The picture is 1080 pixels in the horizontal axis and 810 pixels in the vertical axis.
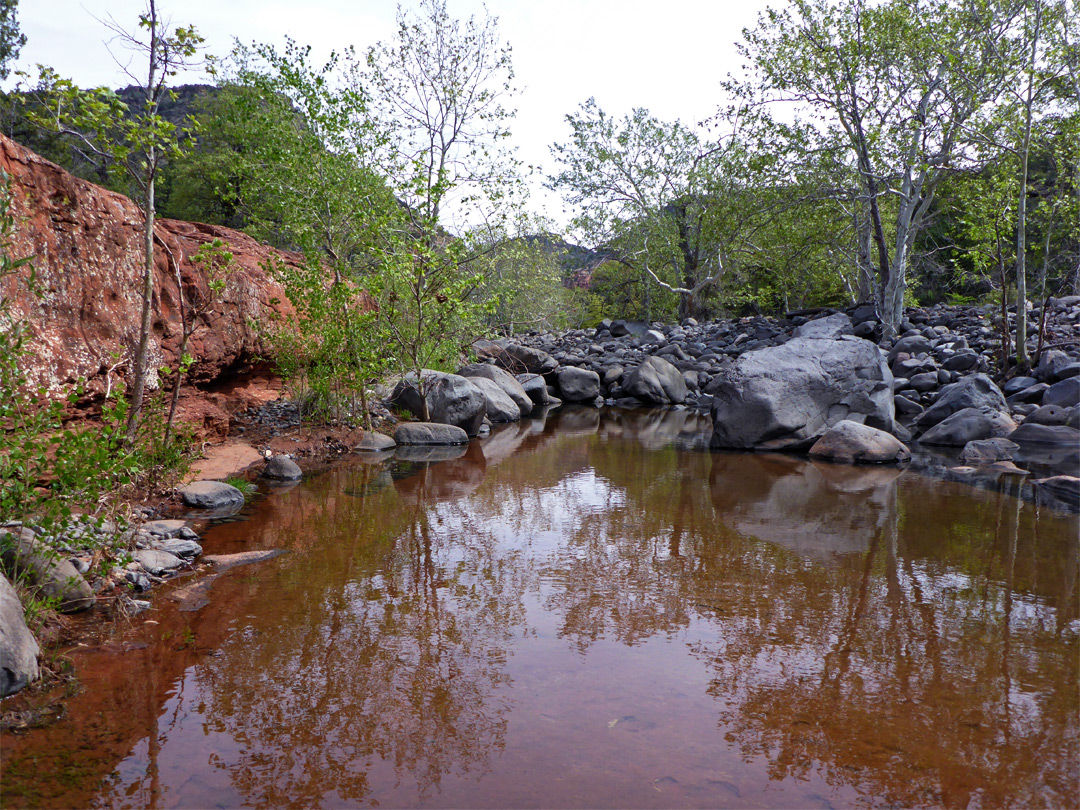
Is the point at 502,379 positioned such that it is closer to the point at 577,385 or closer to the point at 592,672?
the point at 577,385

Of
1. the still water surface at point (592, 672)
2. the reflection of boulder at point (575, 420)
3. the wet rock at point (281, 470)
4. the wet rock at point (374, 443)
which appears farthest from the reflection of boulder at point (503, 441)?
the still water surface at point (592, 672)

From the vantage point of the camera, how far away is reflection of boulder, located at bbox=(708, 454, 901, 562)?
6.67 m

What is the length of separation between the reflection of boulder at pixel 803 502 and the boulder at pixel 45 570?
218 inches

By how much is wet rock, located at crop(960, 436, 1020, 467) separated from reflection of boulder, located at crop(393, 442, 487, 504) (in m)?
7.33

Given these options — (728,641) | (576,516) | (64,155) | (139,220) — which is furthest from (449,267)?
(64,155)

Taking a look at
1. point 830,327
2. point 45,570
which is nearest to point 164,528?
point 45,570

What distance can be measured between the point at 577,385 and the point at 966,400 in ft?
34.5

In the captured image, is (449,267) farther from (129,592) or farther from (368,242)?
(129,592)

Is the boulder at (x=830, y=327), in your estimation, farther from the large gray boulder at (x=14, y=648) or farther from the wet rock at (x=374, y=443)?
the large gray boulder at (x=14, y=648)

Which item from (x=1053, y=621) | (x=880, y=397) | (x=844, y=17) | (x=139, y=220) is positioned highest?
(x=844, y=17)

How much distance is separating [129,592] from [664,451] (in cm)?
889

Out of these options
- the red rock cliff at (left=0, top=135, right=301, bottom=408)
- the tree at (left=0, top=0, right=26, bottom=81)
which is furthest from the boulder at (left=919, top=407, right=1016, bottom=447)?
the tree at (left=0, top=0, right=26, bottom=81)

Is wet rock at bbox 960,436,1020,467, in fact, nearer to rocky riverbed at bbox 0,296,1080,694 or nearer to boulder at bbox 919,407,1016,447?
rocky riverbed at bbox 0,296,1080,694

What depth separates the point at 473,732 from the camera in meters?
3.34
